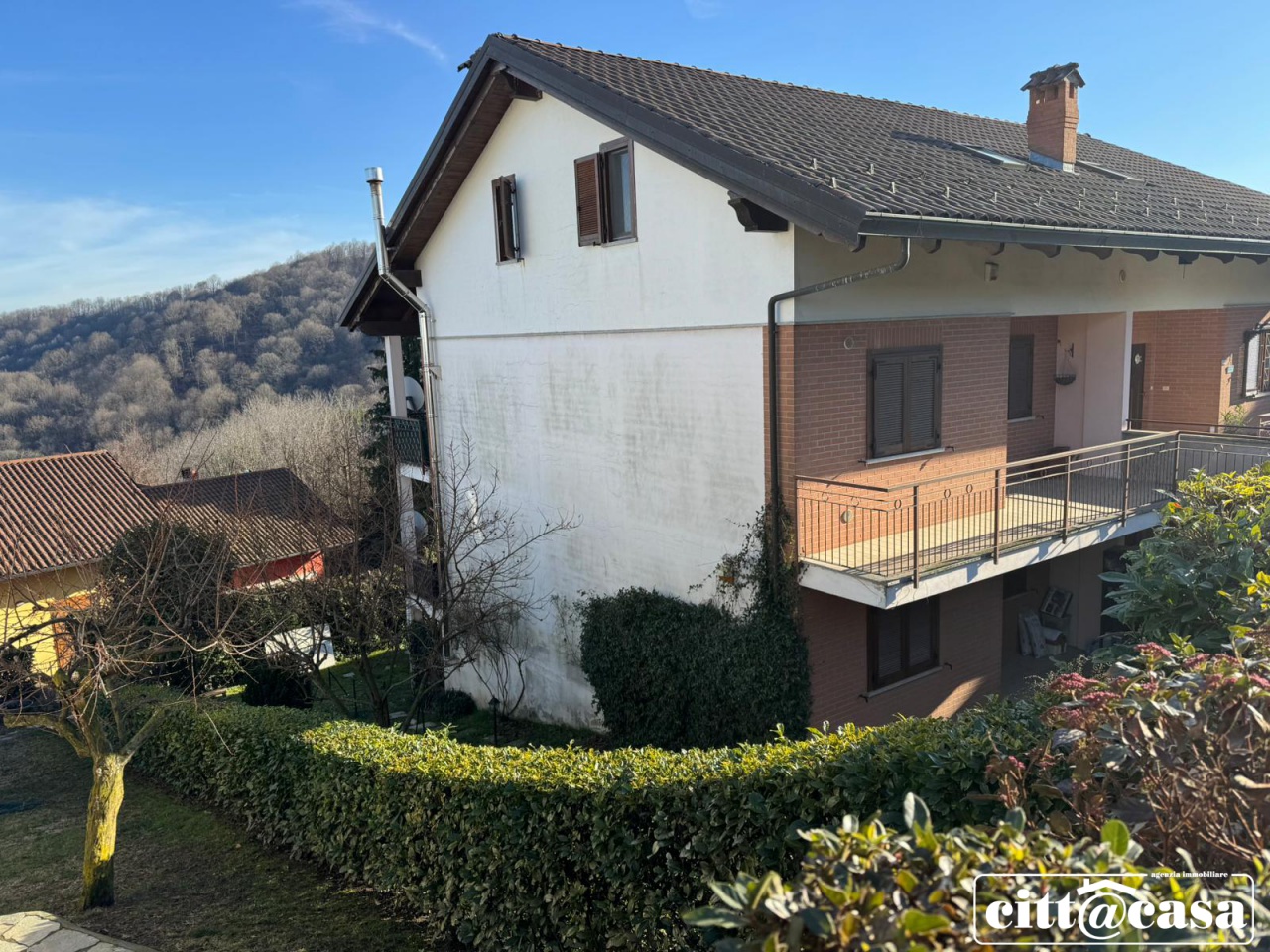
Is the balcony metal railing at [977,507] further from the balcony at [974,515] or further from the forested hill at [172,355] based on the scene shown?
the forested hill at [172,355]

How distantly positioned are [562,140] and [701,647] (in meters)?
7.08

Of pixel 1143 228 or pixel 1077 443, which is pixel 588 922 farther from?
pixel 1077 443

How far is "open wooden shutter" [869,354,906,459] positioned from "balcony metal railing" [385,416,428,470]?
9.26m

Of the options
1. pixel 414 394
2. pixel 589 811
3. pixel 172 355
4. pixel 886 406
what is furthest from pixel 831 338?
pixel 172 355

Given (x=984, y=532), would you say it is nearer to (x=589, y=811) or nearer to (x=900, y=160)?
(x=900, y=160)

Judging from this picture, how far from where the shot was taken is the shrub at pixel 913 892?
2.65 meters

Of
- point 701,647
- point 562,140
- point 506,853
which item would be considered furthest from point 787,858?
point 562,140

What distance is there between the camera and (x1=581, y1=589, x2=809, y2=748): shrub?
10258mm

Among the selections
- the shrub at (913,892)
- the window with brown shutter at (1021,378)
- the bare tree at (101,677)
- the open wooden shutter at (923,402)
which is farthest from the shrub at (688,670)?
the window with brown shutter at (1021,378)

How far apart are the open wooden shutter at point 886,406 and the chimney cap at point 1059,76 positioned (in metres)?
6.83

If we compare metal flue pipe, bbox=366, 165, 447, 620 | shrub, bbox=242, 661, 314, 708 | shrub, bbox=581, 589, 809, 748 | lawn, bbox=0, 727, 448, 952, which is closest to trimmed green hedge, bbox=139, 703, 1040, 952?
lawn, bbox=0, 727, 448, 952

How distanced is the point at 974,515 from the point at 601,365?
532 centimetres

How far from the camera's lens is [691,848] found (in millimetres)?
6312

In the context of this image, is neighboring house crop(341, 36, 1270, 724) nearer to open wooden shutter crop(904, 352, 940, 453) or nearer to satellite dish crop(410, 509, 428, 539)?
open wooden shutter crop(904, 352, 940, 453)
